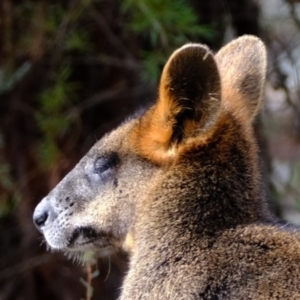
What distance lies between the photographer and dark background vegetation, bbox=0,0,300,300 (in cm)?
493

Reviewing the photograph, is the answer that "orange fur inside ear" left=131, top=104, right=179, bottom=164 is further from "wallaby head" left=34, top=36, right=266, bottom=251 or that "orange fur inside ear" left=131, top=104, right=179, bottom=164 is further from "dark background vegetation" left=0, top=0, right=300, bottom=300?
"dark background vegetation" left=0, top=0, right=300, bottom=300

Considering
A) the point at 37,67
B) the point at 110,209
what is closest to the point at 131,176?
the point at 110,209

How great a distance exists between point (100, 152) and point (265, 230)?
73 centimetres

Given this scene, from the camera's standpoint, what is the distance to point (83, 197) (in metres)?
3.25

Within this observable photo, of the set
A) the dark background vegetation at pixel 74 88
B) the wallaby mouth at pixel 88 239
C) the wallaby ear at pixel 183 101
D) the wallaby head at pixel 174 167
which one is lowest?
the dark background vegetation at pixel 74 88

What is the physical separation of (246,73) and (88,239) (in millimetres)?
864

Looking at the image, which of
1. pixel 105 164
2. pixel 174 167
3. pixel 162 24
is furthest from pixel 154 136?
pixel 162 24

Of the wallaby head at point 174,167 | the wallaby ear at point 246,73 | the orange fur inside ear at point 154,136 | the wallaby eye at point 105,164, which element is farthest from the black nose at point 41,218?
the wallaby ear at point 246,73

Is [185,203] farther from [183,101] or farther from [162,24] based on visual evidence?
[162,24]

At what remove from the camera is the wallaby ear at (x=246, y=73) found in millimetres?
3365

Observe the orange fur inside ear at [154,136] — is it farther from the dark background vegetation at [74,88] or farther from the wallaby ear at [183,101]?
the dark background vegetation at [74,88]

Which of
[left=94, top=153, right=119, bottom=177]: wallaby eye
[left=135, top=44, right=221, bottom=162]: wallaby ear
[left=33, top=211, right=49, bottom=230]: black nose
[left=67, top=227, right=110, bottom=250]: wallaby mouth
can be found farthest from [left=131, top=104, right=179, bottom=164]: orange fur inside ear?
[left=33, top=211, right=49, bottom=230]: black nose

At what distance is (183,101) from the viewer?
2.96m

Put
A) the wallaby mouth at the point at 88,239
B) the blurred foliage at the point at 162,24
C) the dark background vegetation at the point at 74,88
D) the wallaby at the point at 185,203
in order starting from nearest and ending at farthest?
the wallaby at the point at 185,203 < the wallaby mouth at the point at 88,239 < the blurred foliage at the point at 162,24 < the dark background vegetation at the point at 74,88
